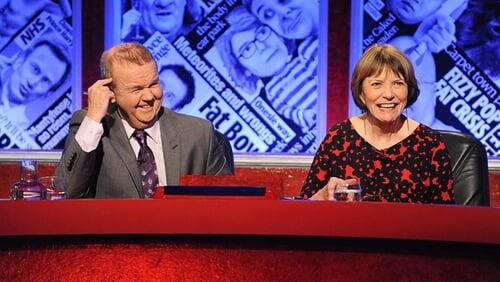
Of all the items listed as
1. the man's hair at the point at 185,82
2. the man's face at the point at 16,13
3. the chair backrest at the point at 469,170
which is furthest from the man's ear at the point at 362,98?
the man's face at the point at 16,13

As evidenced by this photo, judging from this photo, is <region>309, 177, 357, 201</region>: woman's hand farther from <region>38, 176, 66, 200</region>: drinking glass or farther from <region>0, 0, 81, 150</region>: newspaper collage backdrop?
<region>0, 0, 81, 150</region>: newspaper collage backdrop

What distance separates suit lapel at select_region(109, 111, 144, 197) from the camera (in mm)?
2584

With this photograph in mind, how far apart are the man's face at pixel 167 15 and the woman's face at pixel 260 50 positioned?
0.31 metres

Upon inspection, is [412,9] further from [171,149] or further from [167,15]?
[171,149]

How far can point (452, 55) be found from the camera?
4305 millimetres

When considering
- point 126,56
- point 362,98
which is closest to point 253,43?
point 362,98

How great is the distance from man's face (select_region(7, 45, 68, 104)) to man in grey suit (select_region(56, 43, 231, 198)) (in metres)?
1.94

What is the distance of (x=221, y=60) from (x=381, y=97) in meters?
1.85

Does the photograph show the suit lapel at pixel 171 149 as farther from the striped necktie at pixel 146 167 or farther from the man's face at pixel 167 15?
the man's face at pixel 167 15

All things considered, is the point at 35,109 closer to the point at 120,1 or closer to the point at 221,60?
the point at 120,1

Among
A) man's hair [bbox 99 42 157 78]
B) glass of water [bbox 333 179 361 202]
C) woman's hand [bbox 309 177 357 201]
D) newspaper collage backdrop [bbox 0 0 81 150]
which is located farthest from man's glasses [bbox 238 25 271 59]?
glass of water [bbox 333 179 361 202]

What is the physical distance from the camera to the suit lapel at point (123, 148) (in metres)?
2.58

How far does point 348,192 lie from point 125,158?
755 millimetres

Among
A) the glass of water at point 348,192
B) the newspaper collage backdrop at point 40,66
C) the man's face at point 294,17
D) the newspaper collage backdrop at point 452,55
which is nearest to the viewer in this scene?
the glass of water at point 348,192
